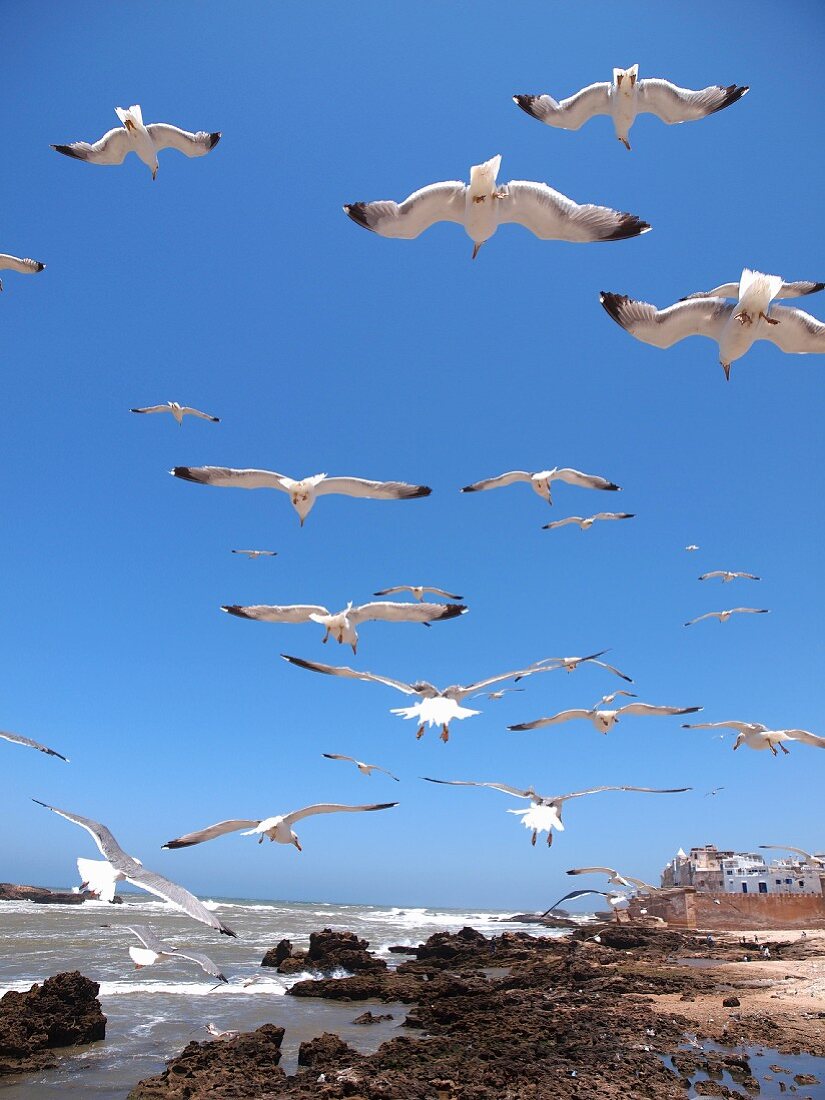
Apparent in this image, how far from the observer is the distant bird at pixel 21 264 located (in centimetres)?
948

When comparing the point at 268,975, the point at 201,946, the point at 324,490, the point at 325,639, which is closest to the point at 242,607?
the point at 325,639

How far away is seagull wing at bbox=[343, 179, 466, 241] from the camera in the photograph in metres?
6.95

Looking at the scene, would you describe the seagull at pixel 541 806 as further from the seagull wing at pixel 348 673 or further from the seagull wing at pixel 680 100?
the seagull wing at pixel 680 100

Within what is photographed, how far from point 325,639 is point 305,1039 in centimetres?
672

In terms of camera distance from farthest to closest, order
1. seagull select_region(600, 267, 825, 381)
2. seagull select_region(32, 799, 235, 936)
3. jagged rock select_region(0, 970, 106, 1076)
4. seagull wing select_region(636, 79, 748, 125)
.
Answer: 1. jagged rock select_region(0, 970, 106, 1076)
2. seagull wing select_region(636, 79, 748, 125)
3. seagull select_region(600, 267, 825, 381)
4. seagull select_region(32, 799, 235, 936)

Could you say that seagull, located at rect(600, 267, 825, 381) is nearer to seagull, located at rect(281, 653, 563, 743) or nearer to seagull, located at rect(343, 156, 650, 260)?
seagull, located at rect(343, 156, 650, 260)

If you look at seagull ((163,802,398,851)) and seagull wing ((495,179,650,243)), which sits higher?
seagull wing ((495,179,650,243))

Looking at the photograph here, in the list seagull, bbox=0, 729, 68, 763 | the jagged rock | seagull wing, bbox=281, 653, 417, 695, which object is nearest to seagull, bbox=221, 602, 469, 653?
seagull wing, bbox=281, 653, 417, 695

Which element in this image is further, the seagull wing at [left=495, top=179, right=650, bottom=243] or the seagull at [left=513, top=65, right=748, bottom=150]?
the seagull at [left=513, top=65, right=748, bottom=150]

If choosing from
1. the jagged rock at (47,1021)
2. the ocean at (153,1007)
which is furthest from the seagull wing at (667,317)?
the jagged rock at (47,1021)

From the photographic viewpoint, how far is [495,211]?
23.8 feet

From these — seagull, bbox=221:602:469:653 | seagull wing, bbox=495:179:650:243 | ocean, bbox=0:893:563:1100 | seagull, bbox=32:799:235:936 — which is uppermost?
seagull wing, bbox=495:179:650:243

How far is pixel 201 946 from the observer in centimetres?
2477

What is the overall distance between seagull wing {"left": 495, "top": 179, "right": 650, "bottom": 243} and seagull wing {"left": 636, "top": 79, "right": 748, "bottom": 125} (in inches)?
70.6
